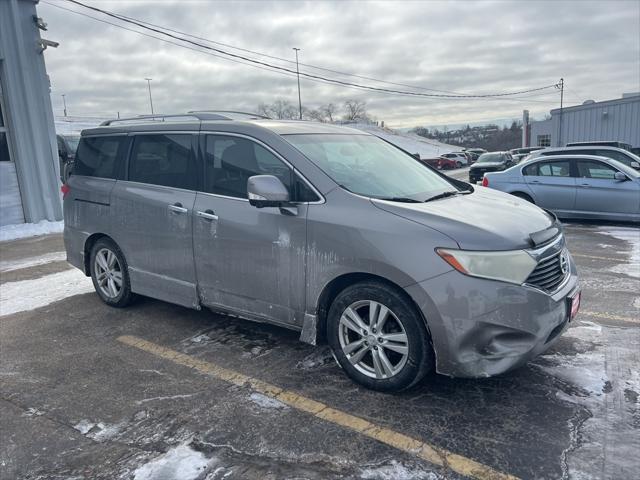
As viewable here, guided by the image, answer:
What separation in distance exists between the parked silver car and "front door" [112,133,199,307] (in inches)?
329

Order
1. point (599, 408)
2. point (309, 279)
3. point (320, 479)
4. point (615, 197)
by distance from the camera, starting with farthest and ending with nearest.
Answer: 1. point (615, 197)
2. point (309, 279)
3. point (599, 408)
4. point (320, 479)

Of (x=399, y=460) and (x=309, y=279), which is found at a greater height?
(x=309, y=279)

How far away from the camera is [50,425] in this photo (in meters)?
3.23

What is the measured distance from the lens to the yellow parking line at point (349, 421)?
8.84 feet

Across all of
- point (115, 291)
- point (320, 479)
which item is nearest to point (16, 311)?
point (115, 291)

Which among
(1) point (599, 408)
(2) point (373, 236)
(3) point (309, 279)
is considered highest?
(2) point (373, 236)

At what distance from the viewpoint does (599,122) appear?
31.8 meters

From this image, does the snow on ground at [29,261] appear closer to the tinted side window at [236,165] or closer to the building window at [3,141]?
the building window at [3,141]

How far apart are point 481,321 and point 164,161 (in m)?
3.12

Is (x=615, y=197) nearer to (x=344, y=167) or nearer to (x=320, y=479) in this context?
(x=344, y=167)

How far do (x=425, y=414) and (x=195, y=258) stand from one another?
224 cm

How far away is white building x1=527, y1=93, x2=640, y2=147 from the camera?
98.3 feet

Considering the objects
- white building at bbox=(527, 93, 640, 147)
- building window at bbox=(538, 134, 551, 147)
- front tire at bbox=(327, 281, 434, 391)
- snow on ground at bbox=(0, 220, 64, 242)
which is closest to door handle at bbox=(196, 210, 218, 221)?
front tire at bbox=(327, 281, 434, 391)

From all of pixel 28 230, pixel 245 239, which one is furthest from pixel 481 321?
pixel 28 230
